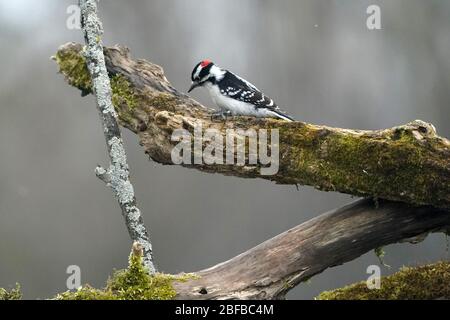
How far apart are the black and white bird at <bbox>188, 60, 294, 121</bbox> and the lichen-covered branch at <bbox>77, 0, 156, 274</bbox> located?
0.83m

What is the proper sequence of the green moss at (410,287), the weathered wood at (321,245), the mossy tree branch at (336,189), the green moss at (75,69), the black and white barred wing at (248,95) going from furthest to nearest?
1. the green moss at (75,69)
2. the black and white barred wing at (248,95)
3. the green moss at (410,287)
4. the weathered wood at (321,245)
5. the mossy tree branch at (336,189)

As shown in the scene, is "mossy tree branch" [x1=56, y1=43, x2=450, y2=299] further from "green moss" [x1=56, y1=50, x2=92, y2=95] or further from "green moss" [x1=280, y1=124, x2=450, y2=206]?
"green moss" [x1=56, y1=50, x2=92, y2=95]

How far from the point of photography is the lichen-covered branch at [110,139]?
5.09 metres

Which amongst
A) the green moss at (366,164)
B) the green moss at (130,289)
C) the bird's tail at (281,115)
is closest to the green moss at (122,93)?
the bird's tail at (281,115)

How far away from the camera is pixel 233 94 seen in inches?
225

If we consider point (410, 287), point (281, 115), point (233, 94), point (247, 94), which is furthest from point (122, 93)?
point (410, 287)

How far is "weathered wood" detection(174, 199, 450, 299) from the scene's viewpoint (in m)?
4.73

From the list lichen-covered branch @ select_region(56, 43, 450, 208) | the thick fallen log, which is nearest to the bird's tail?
lichen-covered branch @ select_region(56, 43, 450, 208)

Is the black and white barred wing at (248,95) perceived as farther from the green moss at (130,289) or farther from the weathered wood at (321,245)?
the green moss at (130,289)

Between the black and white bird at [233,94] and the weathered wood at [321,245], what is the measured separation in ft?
3.37

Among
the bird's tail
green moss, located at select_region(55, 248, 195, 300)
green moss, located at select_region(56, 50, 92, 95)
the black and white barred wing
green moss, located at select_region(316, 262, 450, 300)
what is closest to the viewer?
green moss, located at select_region(55, 248, 195, 300)

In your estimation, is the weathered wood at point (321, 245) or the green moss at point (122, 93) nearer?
the weathered wood at point (321, 245)
